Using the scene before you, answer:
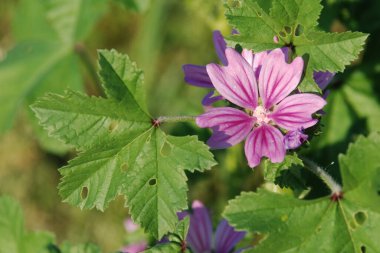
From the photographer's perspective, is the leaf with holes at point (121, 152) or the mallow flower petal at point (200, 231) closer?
the leaf with holes at point (121, 152)

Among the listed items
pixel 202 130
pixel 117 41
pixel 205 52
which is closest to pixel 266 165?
pixel 202 130

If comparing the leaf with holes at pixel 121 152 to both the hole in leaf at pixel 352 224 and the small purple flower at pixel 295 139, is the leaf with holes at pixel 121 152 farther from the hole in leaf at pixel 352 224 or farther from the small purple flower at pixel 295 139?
the hole in leaf at pixel 352 224

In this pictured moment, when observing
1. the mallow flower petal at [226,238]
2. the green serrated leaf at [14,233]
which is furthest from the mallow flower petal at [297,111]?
the green serrated leaf at [14,233]

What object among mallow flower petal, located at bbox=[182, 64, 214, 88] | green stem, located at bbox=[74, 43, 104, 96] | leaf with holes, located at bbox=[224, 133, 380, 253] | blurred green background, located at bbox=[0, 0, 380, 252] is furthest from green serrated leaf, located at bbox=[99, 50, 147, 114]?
green stem, located at bbox=[74, 43, 104, 96]

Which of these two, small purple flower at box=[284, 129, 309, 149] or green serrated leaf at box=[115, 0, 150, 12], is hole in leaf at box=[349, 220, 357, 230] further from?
green serrated leaf at box=[115, 0, 150, 12]

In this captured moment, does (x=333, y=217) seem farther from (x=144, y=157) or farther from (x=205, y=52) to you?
(x=205, y=52)

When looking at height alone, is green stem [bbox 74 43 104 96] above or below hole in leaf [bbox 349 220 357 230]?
above
